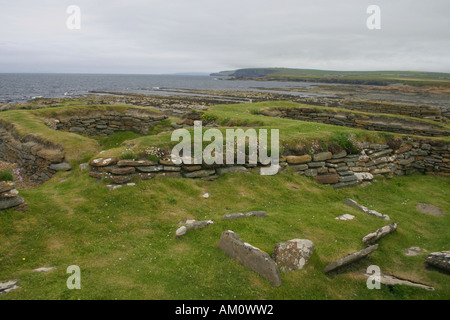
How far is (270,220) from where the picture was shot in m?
8.09

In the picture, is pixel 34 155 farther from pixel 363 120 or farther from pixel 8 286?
pixel 363 120

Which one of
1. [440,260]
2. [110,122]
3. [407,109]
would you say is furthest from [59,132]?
[407,109]

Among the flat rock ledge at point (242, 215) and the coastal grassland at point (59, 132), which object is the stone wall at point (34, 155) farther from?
the flat rock ledge at point (242, 215)

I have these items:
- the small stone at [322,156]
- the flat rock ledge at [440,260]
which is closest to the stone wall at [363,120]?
the small stone at [322,156]

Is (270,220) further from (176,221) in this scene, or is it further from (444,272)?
(444,272)

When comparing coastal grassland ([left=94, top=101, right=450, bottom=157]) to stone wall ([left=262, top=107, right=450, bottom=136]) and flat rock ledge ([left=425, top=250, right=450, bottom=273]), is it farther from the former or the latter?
flat rock ledge ([left=425, top=250, right=450, bottom=273])

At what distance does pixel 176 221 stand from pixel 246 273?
3.15 metres

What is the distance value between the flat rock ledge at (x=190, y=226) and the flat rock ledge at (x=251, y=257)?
49.1 inches

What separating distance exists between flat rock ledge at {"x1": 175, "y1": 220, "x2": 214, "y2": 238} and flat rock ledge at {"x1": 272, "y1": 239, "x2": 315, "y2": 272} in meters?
2.37

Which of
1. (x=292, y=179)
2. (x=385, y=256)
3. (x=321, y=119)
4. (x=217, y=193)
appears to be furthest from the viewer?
(x=321, y=119)

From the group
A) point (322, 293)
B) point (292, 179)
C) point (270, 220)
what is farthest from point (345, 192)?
point (322, 293)

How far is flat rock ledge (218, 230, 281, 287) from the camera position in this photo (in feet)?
18.4

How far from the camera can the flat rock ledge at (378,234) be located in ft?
24.1

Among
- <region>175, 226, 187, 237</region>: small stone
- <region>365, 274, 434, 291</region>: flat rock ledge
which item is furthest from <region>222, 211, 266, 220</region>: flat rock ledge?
<region>365, 274, 434, 291</region>: flat rock ledge
